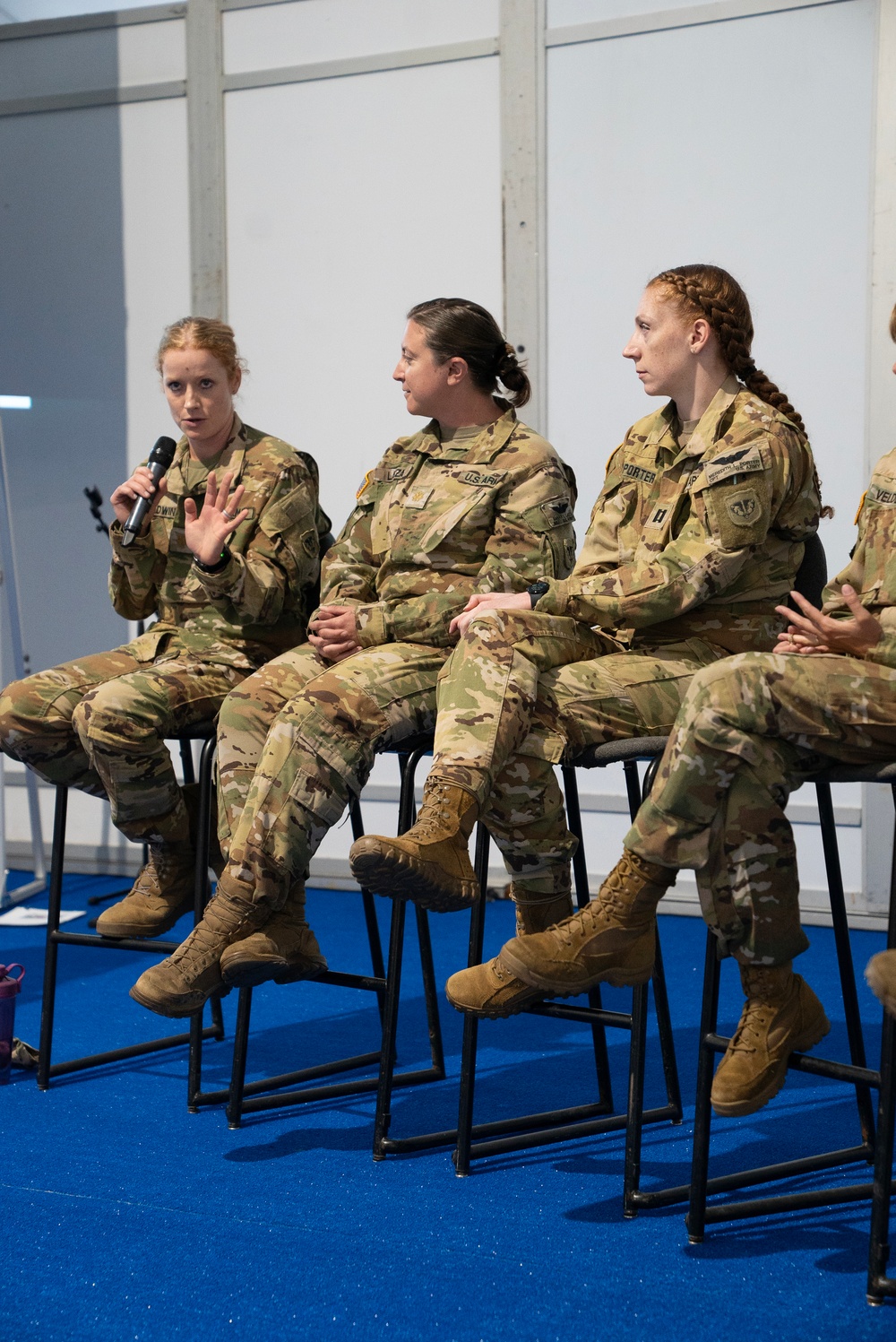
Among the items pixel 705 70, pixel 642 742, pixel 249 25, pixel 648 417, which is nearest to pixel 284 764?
pixel 642 742

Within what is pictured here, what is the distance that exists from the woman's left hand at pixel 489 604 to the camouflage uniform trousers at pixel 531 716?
71 millimetres

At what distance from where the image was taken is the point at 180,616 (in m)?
3.27

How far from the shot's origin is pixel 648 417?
273cm

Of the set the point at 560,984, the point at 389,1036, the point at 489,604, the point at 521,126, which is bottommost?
the point at 389,1036

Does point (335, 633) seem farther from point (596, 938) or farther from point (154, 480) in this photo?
point (596, 938)

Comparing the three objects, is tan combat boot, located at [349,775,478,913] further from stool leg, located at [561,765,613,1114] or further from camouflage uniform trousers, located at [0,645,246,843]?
camouflage uniform trousers, located at [0,645,246,843]

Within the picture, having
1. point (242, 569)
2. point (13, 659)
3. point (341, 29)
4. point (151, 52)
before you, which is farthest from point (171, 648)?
point (151, 52)

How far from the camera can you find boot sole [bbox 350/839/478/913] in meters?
2.05

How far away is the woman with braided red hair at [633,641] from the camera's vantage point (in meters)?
2.11

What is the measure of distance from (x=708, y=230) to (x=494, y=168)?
0.70 meters

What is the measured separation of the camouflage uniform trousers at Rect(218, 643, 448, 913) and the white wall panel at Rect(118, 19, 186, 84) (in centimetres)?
287

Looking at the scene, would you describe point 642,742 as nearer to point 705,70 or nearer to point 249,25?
point 705,70

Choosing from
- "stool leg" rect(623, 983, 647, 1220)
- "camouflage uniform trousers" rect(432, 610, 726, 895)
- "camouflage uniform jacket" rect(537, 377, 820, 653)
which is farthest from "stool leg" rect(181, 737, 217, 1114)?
"stool leg" rect(623, 983, 647, 1220)

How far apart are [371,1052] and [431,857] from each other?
1.07 metres
